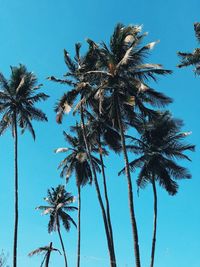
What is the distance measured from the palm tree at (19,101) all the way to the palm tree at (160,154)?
7.53 m

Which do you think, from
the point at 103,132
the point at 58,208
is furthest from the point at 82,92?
the point at 58,208

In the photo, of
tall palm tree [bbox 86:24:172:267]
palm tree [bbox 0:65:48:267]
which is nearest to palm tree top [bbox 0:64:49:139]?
palm tree [bbox 0:65:48:267]

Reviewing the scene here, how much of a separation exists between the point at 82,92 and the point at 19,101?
5979mm

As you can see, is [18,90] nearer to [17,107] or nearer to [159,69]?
[17,107]

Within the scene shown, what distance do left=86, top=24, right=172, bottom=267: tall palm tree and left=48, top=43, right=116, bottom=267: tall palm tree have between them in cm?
131

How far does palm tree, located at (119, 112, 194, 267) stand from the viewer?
3089cm

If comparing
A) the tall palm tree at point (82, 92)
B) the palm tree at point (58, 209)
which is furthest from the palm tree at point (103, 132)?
the palm tree at point (58, 209)

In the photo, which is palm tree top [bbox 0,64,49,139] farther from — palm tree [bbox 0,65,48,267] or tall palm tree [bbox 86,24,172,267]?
tall palm tree [bbox 86,24,172,267]

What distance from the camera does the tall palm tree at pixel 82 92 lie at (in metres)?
24.8

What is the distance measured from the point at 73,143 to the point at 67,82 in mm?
9314

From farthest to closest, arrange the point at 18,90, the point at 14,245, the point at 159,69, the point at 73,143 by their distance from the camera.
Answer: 1. the point at 73,143
2. the point at 18,90
3. the point at 14,245
4. the point at 159,69

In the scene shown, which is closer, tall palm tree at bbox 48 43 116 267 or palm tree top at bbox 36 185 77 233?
tall palm tree at bbox 48 43 116 267

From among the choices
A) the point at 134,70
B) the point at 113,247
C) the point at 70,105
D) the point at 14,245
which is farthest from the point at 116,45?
the point at 14,245

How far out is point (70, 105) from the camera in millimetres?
26969
